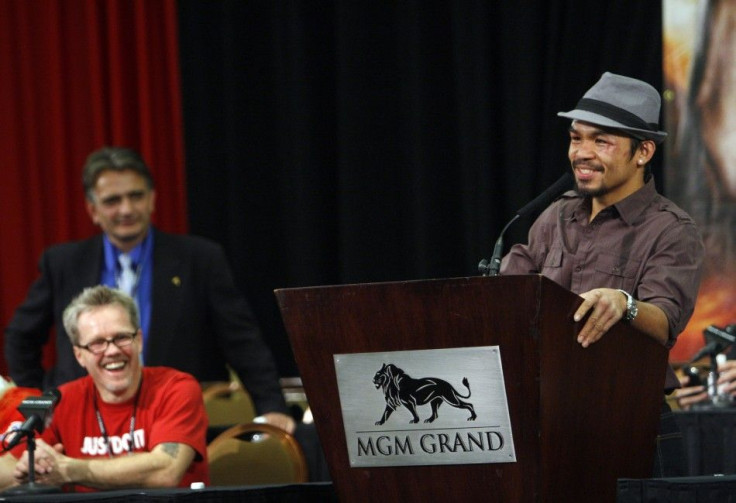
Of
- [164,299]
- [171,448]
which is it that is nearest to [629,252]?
[171,448]

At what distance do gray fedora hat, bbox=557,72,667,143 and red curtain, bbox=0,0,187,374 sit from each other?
311 centimetres

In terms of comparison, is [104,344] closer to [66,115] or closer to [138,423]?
[138,423]

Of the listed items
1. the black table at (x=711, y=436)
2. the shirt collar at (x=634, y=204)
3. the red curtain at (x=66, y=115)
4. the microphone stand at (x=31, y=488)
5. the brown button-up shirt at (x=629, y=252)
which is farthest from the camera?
the red curtain at (x=66, y=115)

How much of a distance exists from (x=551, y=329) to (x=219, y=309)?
261 centimetres

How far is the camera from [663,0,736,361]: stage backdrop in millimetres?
4828

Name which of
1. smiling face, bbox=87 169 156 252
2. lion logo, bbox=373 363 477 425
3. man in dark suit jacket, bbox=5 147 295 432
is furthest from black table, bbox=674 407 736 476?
lion logo, bbox=373 363 477 425

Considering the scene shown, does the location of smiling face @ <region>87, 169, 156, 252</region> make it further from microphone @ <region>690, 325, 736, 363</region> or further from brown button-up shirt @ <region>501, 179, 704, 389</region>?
brown button-up shirt @ <region>501, 179, 704, 389</region>

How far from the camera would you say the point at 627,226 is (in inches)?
94.3

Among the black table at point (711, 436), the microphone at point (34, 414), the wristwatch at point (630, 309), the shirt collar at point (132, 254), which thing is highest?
the wristwatch at point (630, 309)

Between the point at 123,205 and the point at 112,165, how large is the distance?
0.16m

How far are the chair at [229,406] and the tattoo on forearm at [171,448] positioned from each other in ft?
3.75

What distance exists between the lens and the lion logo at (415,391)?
1.93 metres

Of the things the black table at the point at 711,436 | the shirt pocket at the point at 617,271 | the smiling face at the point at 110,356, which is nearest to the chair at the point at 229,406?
the smiling face at the point at 110,356

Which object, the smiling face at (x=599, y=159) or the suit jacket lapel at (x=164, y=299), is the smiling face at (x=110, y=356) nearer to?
the suit jacket lapel at (x=164, y=299)
